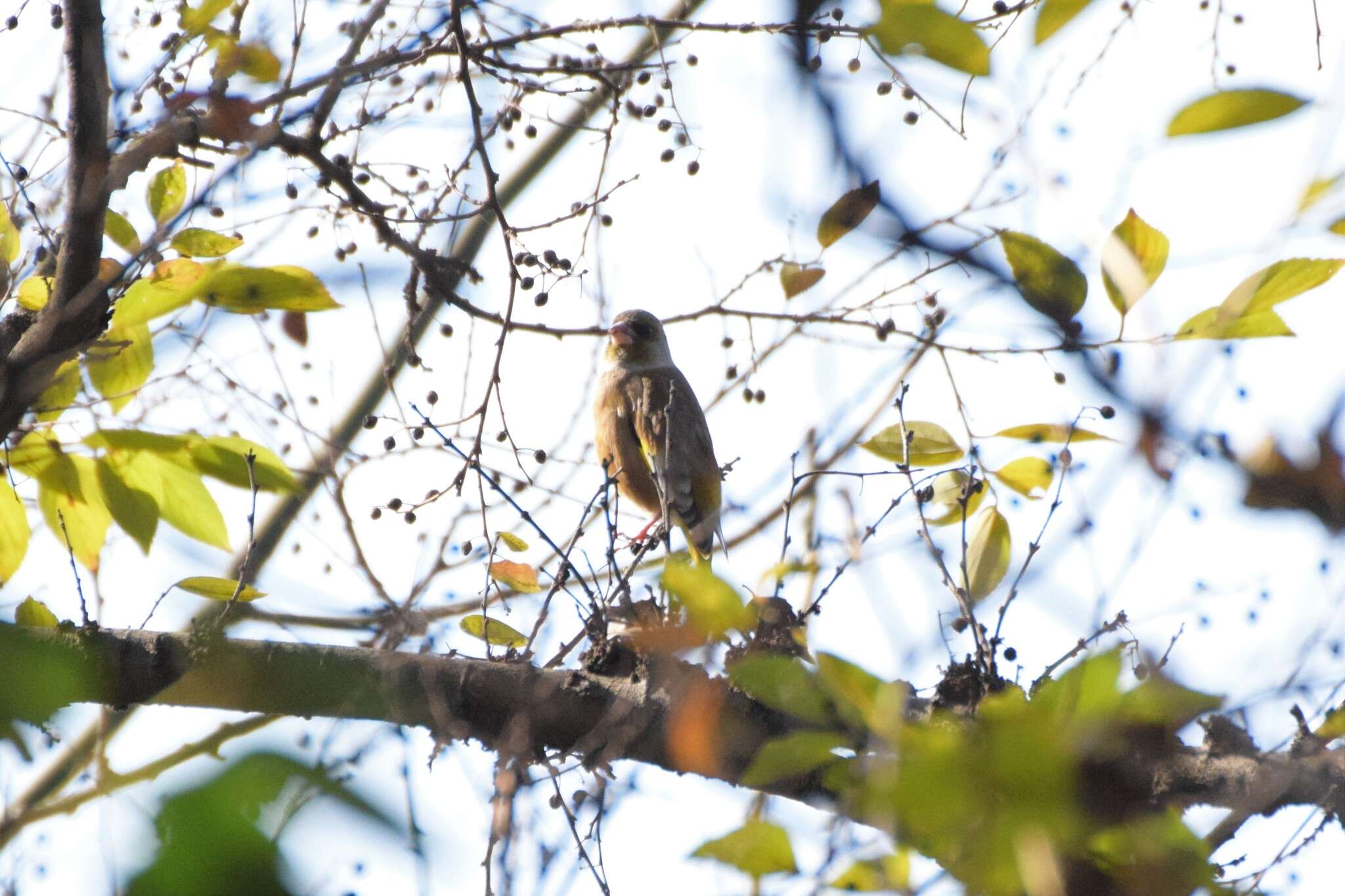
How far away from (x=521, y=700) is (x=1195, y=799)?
1.44 meters

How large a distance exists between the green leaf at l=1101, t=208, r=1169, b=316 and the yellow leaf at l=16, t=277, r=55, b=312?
7.36 ft

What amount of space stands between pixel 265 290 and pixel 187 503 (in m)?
0.51

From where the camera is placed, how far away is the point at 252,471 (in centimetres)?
228

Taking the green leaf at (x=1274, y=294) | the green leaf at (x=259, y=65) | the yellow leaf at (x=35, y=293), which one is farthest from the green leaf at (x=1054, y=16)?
the yellow leaf at (x=35, y=293)

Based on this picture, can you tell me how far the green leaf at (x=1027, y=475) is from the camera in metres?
2.81

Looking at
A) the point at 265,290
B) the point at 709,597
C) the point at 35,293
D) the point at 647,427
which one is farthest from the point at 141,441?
the point at 647,427

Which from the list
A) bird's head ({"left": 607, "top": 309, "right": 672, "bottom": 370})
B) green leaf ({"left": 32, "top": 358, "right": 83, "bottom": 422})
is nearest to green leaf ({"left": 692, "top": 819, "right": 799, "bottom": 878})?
green leaf ({"left": 32, "top": 358, "right": 83, "bottom": 422})

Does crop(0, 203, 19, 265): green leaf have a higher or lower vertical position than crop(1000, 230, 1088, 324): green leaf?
higher

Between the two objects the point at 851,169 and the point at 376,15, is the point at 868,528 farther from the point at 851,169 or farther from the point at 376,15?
the point at 851,169

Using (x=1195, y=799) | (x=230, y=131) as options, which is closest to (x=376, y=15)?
(x=230, y=131)

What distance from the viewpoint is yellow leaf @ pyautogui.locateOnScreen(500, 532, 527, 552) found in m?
3.29

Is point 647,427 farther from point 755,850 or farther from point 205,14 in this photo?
point 755,850

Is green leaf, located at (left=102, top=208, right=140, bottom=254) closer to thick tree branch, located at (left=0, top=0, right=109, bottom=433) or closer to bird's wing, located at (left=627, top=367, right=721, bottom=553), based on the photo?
thick tree branch, located at (left=0, top=0, right=109, bottom=433)

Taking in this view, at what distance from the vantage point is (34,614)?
2.70 meters
